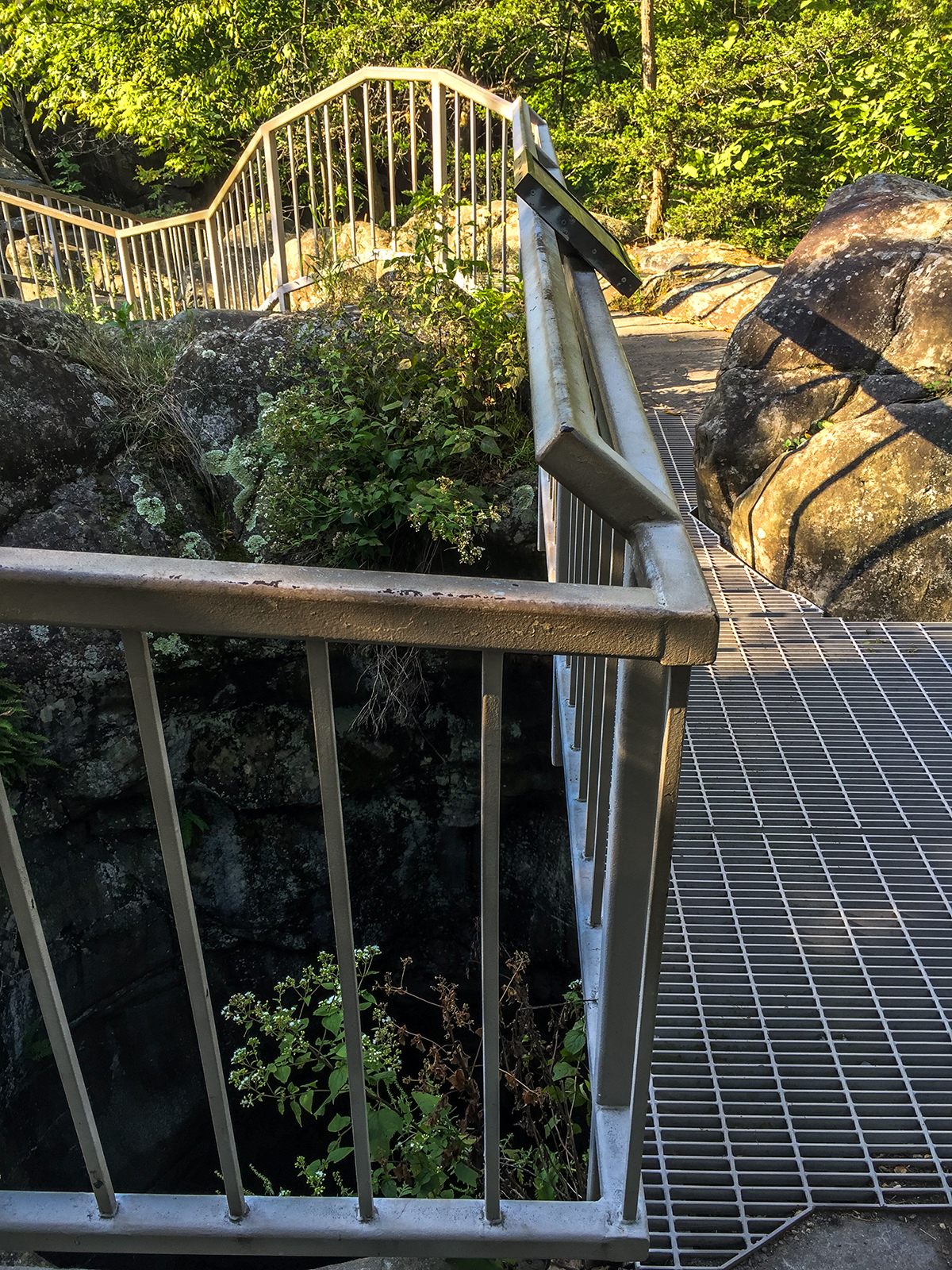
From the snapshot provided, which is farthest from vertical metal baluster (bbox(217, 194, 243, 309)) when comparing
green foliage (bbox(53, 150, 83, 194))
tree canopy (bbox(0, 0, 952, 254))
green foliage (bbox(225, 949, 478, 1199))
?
green foliage (bbox(53, 150, 83, 194))

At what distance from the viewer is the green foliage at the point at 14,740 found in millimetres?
4176

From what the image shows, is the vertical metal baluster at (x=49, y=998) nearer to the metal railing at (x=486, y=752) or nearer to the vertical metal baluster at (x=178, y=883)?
the metal railing at (x=486, y=752)

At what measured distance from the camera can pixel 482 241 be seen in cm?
607

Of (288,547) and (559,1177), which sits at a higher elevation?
(288,547)

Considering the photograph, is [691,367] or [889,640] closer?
[889,640]

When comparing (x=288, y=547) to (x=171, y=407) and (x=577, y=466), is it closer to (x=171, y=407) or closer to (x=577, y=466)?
(x=171, y=407)

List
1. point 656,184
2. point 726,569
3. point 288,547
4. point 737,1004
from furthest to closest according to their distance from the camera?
1. point 656,184
2. point 288,547
3. point 726,569
4. point 737,1004

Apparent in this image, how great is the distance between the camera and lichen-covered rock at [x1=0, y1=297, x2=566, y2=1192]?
179 inches

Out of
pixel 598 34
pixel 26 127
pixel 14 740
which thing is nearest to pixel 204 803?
pixel 14 740

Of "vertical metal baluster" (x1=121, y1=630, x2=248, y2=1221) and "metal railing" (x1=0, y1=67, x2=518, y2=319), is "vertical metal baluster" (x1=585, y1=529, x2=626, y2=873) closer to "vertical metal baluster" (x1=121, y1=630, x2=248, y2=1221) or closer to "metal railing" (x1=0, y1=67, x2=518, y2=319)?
"vertical metal baluster" (x1=121, y1=630, x2=248, y2=1221)

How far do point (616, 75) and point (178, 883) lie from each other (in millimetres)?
14998

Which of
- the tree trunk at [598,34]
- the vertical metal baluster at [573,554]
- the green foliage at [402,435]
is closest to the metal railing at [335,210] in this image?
the green foliage at [402,435]

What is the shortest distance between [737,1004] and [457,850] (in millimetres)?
3249

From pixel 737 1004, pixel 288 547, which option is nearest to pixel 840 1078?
pixel 737 1004
